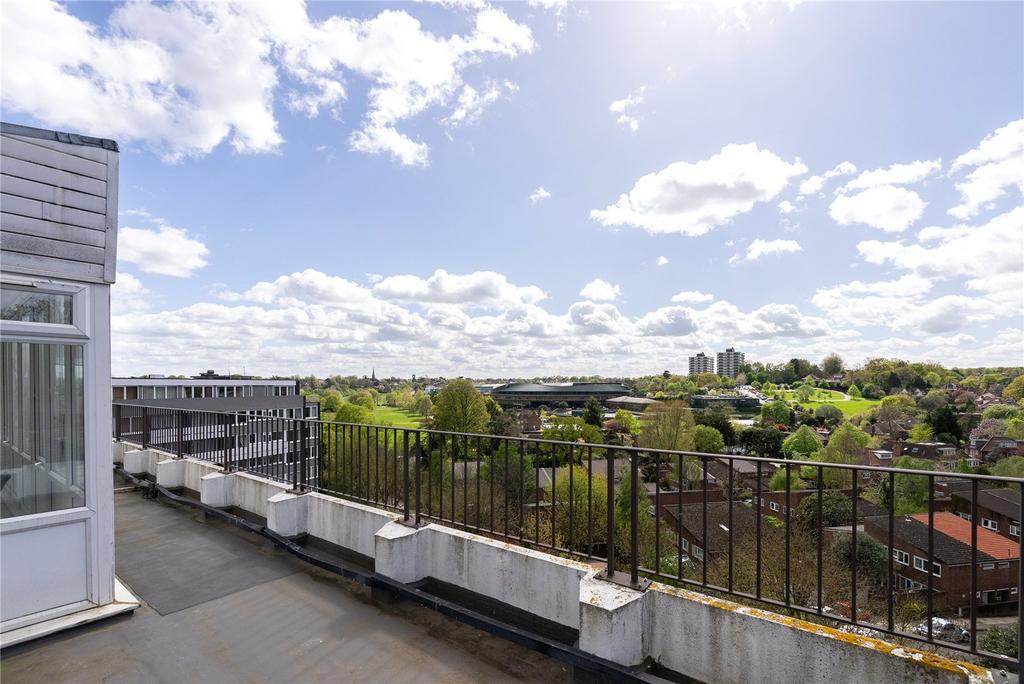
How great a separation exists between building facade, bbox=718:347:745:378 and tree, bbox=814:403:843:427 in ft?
143

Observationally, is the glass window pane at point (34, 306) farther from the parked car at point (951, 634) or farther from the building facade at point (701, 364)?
the building facade at point (701, 364)

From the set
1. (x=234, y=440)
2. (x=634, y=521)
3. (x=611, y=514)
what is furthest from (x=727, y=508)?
(x=234, y=440)

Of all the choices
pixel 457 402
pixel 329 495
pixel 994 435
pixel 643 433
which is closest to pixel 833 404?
pixel 994 435

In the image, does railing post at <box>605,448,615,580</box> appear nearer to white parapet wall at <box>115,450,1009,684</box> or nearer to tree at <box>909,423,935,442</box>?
white parapet wall at <box>115,450,1009,684</box>

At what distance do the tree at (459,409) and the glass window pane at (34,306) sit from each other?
3120 centimetres

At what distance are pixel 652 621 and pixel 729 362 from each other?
422 feet

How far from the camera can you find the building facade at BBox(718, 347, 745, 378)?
4571 inches

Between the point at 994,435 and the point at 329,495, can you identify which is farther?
the point at 994,435

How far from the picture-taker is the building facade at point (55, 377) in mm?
3135

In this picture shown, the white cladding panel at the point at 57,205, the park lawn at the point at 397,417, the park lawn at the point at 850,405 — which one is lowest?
the park lawn at the point at 397,417

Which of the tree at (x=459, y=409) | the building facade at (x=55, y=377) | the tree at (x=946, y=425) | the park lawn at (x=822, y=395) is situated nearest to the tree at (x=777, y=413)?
the park lawn at (x=822, y=395)

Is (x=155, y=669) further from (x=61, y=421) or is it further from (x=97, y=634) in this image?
(x=61, y=421)

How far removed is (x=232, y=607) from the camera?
349cm

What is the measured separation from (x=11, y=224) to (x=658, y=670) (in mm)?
4796
